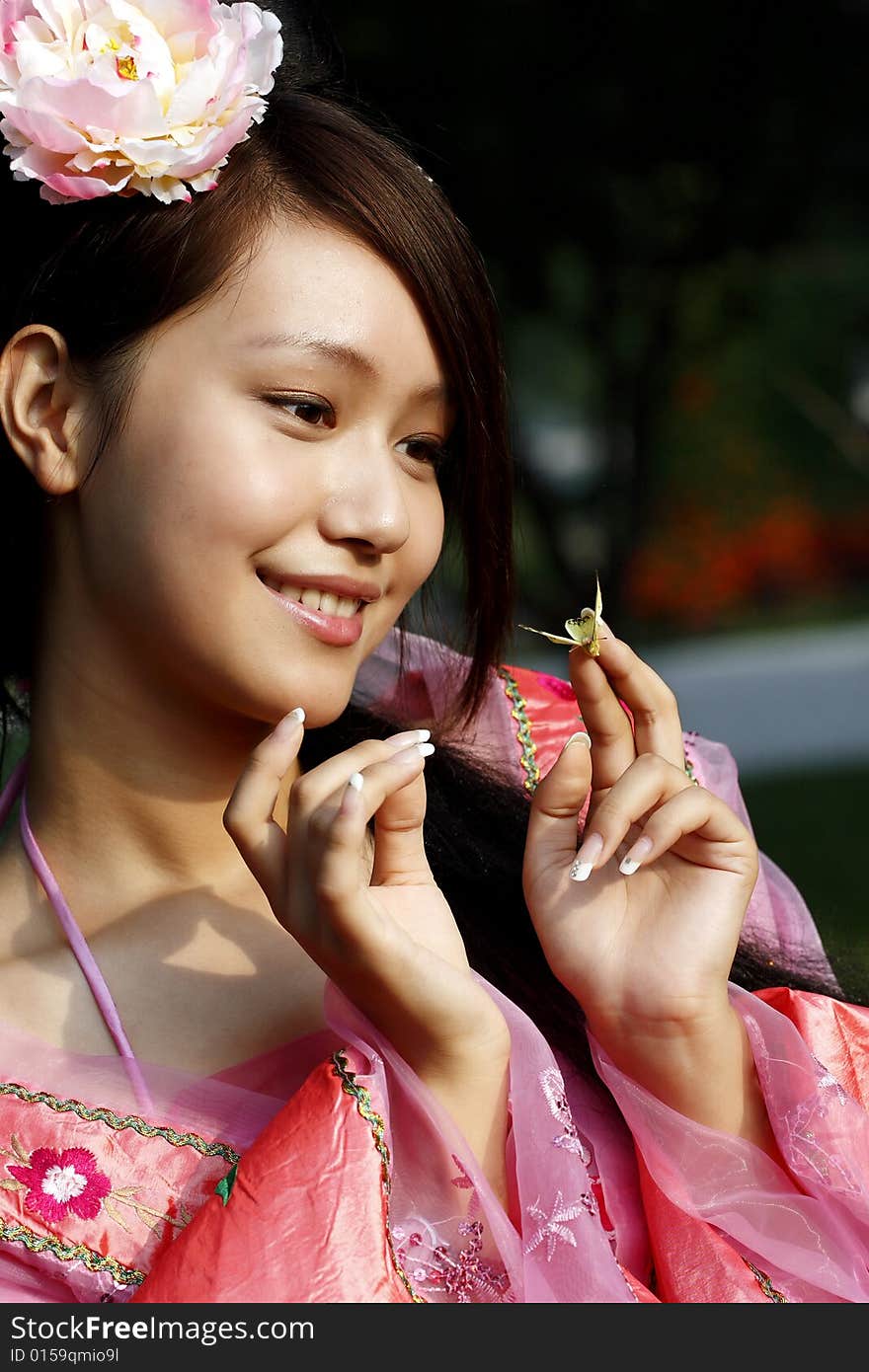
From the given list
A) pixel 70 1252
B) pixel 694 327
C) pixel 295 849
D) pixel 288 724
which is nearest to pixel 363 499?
pixel 288 724

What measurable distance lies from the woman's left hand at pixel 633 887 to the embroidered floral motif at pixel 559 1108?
0.25ft

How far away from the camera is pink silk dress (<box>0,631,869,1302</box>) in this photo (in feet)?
4.53

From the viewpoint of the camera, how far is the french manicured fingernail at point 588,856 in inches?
56.7

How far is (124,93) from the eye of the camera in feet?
5.13

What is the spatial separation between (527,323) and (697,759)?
19.5 ft

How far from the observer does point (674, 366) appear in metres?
7.16

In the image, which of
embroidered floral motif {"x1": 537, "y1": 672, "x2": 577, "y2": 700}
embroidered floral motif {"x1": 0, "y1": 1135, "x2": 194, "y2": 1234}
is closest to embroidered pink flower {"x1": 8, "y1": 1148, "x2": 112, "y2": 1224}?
embroidered floral motif {"x1": 0, "y1": 1135, "x2": 194, "y2": 1234}

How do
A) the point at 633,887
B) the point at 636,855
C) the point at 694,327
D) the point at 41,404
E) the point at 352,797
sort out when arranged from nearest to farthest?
the point at 352,797 < the point at 636,855 < the point at 633,887 < the point at 41,404 < the point at 694,327

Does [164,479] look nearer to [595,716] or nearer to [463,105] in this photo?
[595,716]

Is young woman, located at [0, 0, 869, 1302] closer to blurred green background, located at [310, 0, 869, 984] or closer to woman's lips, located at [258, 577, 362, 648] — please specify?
woman's lips, located at [258, 577, 362, 648]

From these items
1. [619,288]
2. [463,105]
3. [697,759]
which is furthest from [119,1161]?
[619,288]

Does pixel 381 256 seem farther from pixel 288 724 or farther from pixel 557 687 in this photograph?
pixel 557 687

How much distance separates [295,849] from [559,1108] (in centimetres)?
34

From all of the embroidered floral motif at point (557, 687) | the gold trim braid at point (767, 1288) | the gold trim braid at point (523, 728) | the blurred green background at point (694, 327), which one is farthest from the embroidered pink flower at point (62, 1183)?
the blurred green background at point (694, 327)
